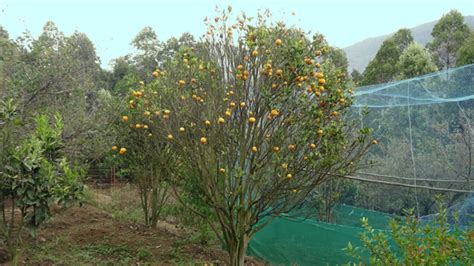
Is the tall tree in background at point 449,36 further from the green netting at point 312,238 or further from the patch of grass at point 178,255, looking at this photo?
the patch of grass at point 178,255

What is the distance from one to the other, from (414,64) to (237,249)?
1213 centimetres

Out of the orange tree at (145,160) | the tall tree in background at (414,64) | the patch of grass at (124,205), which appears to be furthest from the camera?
the tall tree in background at (414,64)

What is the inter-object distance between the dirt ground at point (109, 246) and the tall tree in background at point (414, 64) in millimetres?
10599

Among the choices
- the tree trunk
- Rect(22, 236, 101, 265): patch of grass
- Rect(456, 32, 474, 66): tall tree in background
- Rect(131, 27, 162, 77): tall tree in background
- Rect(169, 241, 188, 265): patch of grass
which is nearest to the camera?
the tree trunk

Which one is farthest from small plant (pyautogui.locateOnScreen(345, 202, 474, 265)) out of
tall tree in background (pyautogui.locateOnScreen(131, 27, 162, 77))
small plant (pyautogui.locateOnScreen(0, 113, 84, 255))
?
tall tree in background (pyautogui.locateOnScreen(131, 27, 162, 77))

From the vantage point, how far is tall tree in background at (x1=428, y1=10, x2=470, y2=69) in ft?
53.5

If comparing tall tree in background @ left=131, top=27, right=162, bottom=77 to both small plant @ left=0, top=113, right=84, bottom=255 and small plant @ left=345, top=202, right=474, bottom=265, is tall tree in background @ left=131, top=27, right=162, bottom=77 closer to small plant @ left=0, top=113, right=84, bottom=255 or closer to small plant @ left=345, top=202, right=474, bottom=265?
small plant @ left=0, top=113, right=84, bottom=255

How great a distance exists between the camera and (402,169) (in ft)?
15.8

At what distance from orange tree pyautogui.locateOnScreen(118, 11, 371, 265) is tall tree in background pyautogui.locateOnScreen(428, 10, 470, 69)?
1434 centimetres

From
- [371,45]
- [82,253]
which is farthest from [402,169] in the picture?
[371,45]

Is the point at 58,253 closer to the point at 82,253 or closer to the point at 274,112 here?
the point at 82,253

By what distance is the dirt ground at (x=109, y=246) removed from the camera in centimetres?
495

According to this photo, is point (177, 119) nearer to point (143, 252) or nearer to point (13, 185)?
point (13, 185)

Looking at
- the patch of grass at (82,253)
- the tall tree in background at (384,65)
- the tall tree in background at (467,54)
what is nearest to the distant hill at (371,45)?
the tall tree in background at (384,65)
